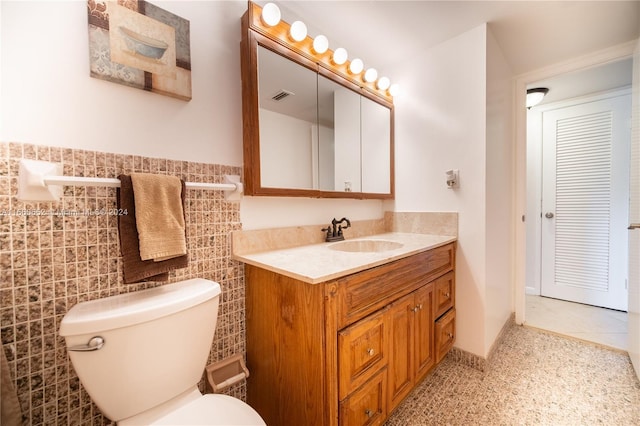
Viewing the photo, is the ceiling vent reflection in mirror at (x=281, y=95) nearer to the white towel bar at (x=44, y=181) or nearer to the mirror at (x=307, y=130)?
the mirror at (x=307, y=130)

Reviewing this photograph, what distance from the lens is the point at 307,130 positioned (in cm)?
143

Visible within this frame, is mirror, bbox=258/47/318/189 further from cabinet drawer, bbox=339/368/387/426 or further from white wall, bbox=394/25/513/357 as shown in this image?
cabinet drawer, bbox=339/368/387/426

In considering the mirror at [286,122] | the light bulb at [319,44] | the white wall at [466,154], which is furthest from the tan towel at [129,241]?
the white wall at [466,154]

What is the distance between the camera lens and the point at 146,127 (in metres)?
0.97

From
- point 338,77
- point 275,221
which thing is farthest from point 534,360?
point 338,77

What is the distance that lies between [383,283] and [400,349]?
14.3 inches

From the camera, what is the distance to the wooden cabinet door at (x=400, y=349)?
1116 millimetres

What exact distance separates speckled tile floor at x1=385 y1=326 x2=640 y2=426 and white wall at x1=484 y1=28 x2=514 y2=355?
194mm

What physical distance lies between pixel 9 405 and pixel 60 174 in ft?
2.16

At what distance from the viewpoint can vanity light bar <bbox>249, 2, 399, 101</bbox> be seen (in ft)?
3.82

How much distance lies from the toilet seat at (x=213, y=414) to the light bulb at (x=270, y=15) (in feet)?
5.16

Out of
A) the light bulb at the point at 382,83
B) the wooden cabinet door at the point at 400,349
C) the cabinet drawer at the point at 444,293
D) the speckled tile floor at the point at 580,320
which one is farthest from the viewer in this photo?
the speckled tile floor at the point at 580,320

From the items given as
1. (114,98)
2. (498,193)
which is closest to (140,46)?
(114,98)

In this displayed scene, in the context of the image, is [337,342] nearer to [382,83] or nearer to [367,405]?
[367,405]
